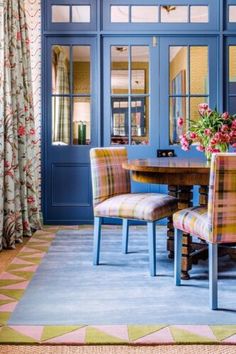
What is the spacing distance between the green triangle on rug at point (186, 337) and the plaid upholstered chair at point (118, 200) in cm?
90

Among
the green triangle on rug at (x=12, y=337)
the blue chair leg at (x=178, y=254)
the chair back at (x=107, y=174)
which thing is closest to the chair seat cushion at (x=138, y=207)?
the chair back at (x=107, y=174)

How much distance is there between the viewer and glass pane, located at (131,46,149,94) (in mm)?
4961

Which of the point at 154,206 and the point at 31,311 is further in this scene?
the point at 154,206

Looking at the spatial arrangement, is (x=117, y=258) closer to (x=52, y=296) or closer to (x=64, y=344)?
(x=52, y=296)

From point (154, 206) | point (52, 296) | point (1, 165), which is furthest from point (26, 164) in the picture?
point (52, 296)

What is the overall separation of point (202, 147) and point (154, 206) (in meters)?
0.58

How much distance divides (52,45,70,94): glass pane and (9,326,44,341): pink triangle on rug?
323cm

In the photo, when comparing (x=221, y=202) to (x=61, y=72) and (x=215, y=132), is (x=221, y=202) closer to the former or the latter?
(x=215, y=132)

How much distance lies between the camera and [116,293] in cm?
261

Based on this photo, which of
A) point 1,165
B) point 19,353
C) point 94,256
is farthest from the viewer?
point 1,165

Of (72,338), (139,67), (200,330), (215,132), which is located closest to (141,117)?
(139,67)

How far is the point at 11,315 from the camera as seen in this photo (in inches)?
88.7

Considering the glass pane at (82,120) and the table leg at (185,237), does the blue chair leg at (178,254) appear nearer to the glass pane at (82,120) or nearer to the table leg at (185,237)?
the table leg at (185,237)

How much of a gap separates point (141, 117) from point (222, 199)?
277 cm
